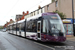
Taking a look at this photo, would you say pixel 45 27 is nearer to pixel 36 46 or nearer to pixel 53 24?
pixel 53 24

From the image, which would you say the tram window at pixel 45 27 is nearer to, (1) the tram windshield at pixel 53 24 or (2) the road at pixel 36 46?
(1) the tram windshield at pixel 53 24

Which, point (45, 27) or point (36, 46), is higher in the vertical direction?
point (45, 27)

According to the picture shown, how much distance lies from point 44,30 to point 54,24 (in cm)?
119

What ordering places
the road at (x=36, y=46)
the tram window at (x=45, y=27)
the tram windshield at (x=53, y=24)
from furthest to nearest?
the tram window at (x=45, y=27) < the tram windshield at (x=53, y=24) < the road at (x=36, y=46)

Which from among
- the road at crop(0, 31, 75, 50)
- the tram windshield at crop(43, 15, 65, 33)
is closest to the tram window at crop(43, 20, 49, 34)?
the tram windshield at crop(43, 15, 65, 33)

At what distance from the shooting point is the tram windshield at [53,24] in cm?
1159

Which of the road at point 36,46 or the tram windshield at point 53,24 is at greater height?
the tram windshield at point 53,24

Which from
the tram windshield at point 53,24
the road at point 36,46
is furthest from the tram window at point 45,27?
the road at point 36,46

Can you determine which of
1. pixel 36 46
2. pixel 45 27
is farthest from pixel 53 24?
pixel 36 46

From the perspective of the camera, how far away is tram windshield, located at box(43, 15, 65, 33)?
11594 millimetres

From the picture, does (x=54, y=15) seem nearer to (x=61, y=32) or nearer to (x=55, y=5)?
(x=61, y=32)

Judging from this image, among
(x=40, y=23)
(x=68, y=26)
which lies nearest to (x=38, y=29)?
(x=40, y=23)

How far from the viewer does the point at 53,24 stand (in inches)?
464

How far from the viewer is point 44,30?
12172mm
